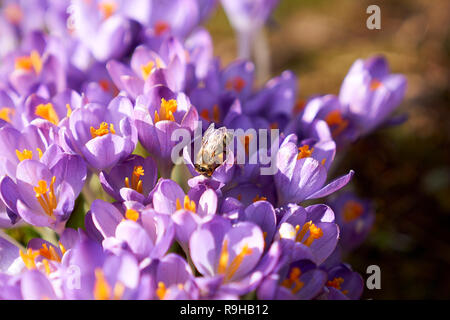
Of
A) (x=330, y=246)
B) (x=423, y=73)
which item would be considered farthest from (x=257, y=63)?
(x=330, y=246)

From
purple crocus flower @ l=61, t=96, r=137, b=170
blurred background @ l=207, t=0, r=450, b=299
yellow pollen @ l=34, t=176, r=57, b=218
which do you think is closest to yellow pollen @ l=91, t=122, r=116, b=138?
purple crocus flower @ l=61, t=96, r=137, b=170

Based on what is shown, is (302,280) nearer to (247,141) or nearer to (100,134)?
(247,141)

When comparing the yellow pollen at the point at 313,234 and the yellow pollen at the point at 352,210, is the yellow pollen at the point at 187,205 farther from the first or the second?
the yellow pollen at the point at 352,210

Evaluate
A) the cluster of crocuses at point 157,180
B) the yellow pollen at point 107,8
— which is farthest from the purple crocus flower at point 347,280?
the yellow pollen at point 107,8

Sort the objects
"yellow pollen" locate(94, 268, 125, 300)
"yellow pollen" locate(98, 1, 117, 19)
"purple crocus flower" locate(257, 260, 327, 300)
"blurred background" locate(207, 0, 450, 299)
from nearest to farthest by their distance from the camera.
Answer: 1. "yellow pollen" locate(94, 268, 125, 300)
2. "purple crocus flower" locate(257, 260, 327, 300)
3. "yellow pollen" locate(98, 1, 117, 19)
4. "blurred background" locate(207, 0, 450, 299)

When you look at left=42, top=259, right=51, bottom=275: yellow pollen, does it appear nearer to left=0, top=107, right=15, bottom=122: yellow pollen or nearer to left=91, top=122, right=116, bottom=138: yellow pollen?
left=91, top=122, right=116, bottom=138: yellow pollen

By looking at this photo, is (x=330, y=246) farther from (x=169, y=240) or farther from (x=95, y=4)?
(x=95, y=4)

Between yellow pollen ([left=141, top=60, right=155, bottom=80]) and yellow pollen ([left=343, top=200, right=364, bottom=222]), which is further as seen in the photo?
yellow pollen ([left=343, top=200, right=364, bottom=222])
